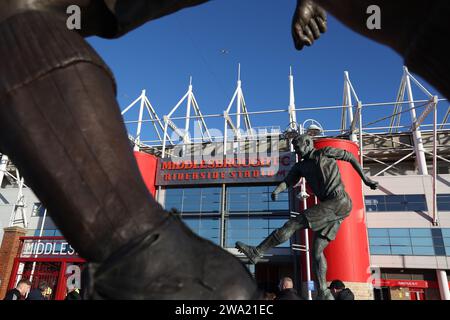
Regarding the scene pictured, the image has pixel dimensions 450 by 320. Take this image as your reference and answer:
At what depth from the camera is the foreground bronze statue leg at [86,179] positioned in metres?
0.48

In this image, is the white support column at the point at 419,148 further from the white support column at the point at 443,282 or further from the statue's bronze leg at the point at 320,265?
the statue's bronze leg at the point at 320,265

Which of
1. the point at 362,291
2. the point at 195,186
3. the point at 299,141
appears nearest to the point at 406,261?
the point at 362,291

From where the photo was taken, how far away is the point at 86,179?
491mm

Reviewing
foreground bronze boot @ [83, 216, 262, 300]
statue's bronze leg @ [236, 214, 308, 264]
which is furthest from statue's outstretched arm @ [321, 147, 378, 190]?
foreground bronze boot @ [83, 216, 262, 300]

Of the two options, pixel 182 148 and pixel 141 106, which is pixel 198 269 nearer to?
pixel 182 148

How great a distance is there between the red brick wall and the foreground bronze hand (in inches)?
910

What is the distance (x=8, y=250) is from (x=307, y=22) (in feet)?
77.5

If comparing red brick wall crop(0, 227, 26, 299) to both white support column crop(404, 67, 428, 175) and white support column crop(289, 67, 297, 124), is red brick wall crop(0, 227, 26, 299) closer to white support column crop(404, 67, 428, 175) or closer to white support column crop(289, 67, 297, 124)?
white support column crop(289, 67, 297, 124)

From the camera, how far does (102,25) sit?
2.26 ft

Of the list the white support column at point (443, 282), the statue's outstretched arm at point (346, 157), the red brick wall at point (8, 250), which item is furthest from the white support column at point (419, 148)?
the red brick wall at point (8, 250)

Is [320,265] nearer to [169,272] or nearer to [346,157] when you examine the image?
[346,157]

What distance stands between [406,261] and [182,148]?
16.8 m

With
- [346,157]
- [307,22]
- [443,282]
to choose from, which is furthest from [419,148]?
[307,22]

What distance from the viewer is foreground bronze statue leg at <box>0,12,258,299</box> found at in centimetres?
48
